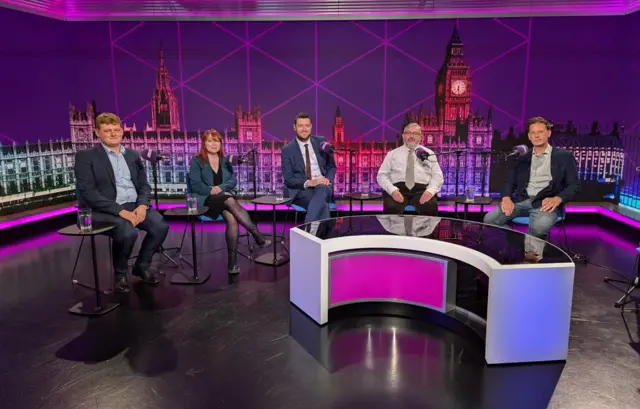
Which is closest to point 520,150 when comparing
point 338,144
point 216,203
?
point 216,203

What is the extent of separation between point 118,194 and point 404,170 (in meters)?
2.47

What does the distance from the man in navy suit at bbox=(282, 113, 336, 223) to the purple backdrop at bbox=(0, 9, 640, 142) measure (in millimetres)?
1922

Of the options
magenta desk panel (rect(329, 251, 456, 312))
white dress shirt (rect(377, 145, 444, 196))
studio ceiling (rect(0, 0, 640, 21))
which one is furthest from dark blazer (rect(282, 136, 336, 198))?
studio ceiling (rect(0, 0, 640, 21))

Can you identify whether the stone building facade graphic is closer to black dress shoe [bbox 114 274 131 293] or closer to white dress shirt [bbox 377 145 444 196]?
white dress shirt [bbox 377 145 444 196]

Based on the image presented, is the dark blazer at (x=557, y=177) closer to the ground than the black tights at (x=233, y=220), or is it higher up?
higher up

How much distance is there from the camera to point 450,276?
3.08 metres

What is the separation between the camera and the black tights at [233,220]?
13.6 feet

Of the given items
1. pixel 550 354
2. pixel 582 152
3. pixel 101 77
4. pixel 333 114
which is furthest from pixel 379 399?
pixel 101 77

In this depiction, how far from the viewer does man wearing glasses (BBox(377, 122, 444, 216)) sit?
4438 mm

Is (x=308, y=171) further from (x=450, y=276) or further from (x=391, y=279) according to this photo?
(x=450, y=276)

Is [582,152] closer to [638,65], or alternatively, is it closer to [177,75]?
[638,65]

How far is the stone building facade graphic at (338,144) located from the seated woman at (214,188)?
75.8 inches

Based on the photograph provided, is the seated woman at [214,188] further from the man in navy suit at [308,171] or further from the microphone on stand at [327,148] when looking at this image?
the microphone on stand at [327,148]

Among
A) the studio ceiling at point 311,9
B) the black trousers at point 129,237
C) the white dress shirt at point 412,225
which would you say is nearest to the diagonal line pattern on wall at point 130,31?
the studio ceiling at point 311,9
